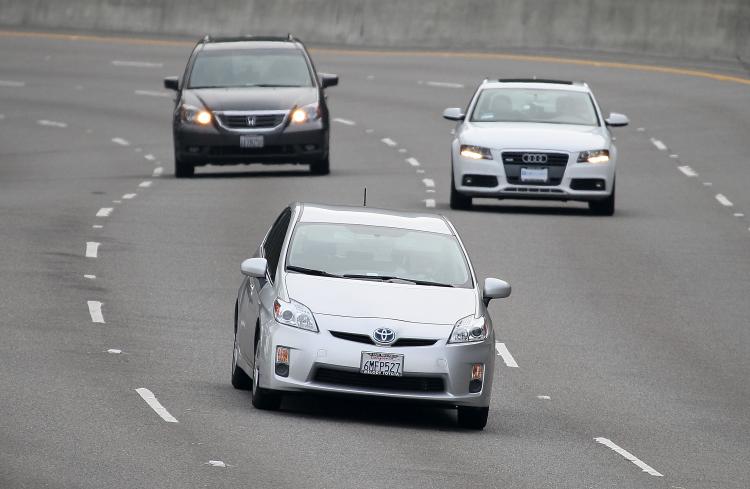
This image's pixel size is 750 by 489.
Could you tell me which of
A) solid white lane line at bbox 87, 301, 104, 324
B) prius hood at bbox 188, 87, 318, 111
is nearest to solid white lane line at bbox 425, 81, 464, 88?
prius hood at bbox 188, 87, 318, 111

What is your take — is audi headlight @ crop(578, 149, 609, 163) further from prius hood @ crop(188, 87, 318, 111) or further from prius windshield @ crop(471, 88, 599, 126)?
prius hood @ crop(188, 87, 318, 111)

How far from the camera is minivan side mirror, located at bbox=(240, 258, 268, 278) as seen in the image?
49.0 ft

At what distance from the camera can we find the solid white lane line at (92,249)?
23.6 m

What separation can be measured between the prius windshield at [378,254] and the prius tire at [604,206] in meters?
13.3

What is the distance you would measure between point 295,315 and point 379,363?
0.67 metres

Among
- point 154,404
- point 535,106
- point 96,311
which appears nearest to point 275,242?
point 154,404

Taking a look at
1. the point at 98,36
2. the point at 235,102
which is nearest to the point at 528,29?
the point at 98,36

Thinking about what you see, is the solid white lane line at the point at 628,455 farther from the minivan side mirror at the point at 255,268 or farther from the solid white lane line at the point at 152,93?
the solid white lane line at the point at 152,93

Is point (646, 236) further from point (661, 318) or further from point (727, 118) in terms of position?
point (727, 118)

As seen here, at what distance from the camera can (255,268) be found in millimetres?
14969

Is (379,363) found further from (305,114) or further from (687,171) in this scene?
(687,171)

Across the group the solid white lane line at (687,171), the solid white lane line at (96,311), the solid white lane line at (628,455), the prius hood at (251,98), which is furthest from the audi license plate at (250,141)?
the solid white lane line at (628,455)

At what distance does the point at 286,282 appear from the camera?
14.8 m

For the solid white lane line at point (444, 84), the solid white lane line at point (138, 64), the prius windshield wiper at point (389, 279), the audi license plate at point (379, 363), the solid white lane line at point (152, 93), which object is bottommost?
the solid white lane line at point (138, 64)
